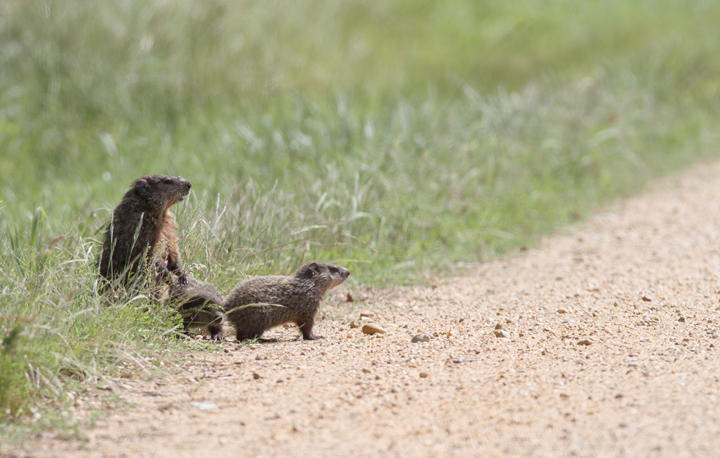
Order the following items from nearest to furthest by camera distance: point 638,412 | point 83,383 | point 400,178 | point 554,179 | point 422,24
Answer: point 638,412
point 83,383
point 400,178
point 554,179
point 422,24

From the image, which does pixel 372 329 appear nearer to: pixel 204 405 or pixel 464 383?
pixel 464 383

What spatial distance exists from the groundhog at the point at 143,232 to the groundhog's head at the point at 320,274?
0.84 meters

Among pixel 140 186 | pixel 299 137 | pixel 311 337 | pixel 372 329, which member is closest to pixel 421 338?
pixel 372 329

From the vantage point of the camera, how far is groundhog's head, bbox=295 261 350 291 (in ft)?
16.5

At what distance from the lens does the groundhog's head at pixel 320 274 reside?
5.03 meters

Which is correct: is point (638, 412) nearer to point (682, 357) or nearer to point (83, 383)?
point (682, 357)

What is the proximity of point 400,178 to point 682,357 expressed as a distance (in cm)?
394

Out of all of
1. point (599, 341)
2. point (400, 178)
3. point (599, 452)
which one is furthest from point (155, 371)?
point (400, 178)

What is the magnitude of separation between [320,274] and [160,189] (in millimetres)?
1190

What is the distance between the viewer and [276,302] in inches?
188

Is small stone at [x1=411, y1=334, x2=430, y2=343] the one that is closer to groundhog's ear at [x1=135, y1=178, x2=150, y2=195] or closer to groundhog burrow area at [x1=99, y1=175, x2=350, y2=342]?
groundhog burrow area at [x1=99, y1=175, x2=350, y2=342]

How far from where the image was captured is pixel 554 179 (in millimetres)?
8992

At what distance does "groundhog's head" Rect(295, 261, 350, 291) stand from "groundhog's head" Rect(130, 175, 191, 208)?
0.94m

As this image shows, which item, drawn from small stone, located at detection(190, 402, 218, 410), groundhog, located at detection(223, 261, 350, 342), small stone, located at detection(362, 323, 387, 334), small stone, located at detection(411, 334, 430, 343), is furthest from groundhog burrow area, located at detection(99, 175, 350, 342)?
small stone, located at detection(190, 402, 218, 410)
